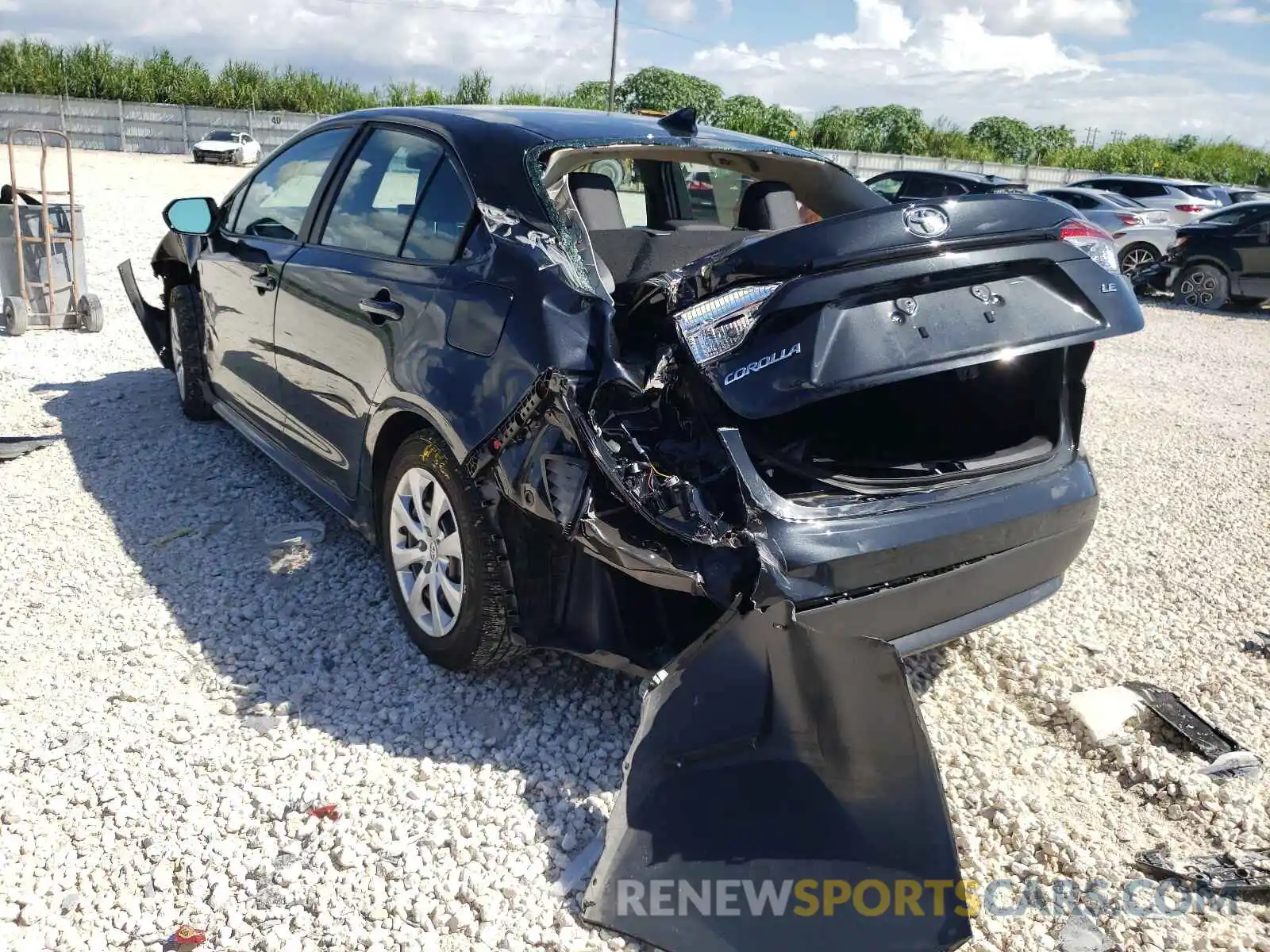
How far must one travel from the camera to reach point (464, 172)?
309 centimetres

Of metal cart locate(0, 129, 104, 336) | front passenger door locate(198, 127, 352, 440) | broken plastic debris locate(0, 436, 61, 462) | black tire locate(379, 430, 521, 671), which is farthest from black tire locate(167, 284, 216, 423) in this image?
metal cart locate(0, 129, 104, 336)

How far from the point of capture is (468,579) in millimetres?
2898

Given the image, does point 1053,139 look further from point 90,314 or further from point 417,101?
point 90,314

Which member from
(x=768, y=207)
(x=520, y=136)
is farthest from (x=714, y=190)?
(x=520, y=136)

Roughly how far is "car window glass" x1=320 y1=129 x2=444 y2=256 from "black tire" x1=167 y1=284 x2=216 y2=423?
76.4 inches

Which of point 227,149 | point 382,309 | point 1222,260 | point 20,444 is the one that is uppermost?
point 227,149

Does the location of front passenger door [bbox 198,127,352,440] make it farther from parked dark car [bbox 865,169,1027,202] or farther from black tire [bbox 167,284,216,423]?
parked dark car [bbox 865,169,1027,202]

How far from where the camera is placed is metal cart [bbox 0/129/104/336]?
26.1 feet

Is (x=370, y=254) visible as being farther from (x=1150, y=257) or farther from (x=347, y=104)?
(x=347, y=104)

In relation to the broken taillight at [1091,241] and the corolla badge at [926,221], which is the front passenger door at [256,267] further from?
the broken taillight at [1091,241]

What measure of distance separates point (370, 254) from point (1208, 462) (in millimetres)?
5474

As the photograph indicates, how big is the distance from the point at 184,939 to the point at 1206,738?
2940 mm

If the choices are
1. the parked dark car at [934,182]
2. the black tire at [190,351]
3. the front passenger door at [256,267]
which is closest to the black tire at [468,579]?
the front passenger door at [256,267]

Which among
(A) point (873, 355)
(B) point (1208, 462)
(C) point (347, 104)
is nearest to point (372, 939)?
(A) point (873, 355)
